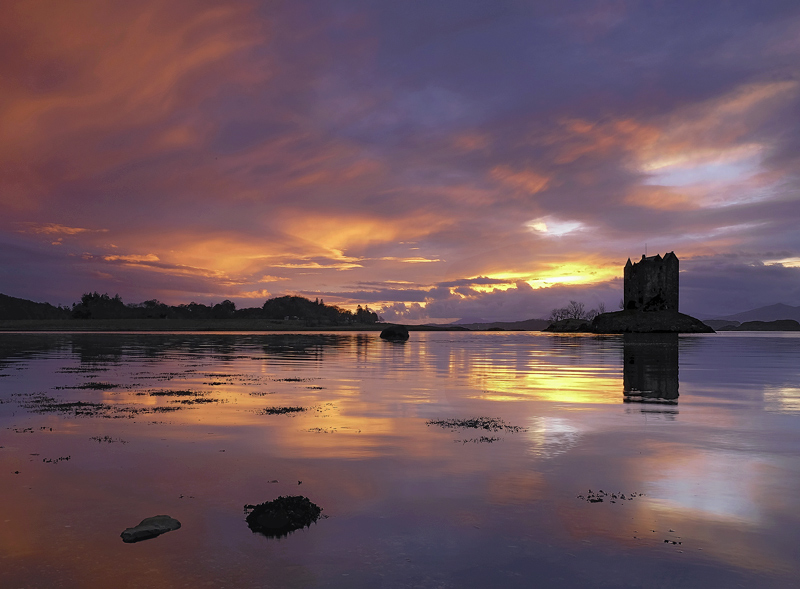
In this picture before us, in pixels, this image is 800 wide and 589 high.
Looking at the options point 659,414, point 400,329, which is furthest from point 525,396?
point 400,329

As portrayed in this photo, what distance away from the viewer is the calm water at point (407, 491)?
787 centimetres

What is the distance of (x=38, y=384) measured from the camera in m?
31.2

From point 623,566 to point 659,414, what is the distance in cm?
1503

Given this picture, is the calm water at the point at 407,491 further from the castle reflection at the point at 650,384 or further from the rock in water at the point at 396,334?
the rock in water at the point at 396,334

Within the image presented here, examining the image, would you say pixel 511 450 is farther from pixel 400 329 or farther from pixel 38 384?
pixel 400 329

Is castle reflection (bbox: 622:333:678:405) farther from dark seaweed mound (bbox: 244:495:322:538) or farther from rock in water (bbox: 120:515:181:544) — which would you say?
rock in water (bbox: 120:515:181:544)

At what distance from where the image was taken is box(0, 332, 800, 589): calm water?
7867mm

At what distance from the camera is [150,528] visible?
907cm

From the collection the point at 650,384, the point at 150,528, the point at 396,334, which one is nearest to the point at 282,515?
the point at 150,528

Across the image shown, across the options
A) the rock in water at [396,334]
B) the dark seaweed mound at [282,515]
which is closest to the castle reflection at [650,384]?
the dark seaweed mound at [282,515]

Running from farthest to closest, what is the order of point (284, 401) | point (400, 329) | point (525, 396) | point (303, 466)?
point (400, 329)
point (525, 396)
point (284, 401)
point (303, 466)

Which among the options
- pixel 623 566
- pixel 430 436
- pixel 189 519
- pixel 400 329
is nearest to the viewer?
pixel 623 566

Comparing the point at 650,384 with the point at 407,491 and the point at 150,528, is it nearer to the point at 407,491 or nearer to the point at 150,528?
the point at 407,491

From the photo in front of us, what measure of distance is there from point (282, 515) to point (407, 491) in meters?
2.83
